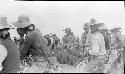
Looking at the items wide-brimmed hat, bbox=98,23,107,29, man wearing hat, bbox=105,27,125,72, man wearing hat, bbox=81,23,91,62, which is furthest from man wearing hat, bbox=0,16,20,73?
man wearing hat, bbox=105,27,125,72

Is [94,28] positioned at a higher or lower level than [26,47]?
higher

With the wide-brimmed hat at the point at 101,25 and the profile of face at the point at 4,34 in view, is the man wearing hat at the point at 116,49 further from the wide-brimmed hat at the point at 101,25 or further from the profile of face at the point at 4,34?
the profile of face at the point at 4,34

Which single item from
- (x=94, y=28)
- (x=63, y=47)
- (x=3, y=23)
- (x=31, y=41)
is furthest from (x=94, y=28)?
(x=3, y=23)

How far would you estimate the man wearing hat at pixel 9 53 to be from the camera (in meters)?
3.06

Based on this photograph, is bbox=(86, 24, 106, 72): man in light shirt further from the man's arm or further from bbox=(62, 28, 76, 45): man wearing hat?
the man's arm

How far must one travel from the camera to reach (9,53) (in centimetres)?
306

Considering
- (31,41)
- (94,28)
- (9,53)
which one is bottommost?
(9,53)

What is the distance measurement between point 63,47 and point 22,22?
0.74m

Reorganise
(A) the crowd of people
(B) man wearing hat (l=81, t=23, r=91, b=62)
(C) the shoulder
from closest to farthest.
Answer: (C) the shoulder
(A) the crowd of people
(B) man wearing hat (l=81, t=23, r=91, b=62)

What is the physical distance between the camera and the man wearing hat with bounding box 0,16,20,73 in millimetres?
3059

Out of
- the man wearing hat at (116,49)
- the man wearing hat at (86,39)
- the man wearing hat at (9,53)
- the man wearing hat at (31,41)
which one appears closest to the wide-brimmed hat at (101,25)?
the man wearing hat at (86,39)

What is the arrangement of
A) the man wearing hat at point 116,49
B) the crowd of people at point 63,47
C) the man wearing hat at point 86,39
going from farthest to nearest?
the man wearing hat at point 116,49, the man wearing hat at point 86,39, the crowd of people at point 63,47

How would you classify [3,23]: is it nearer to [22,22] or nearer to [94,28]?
[22,22]

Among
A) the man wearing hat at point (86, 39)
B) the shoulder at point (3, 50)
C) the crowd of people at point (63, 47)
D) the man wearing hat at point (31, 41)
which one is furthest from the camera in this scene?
the man wearing hat at point (86, 39)
